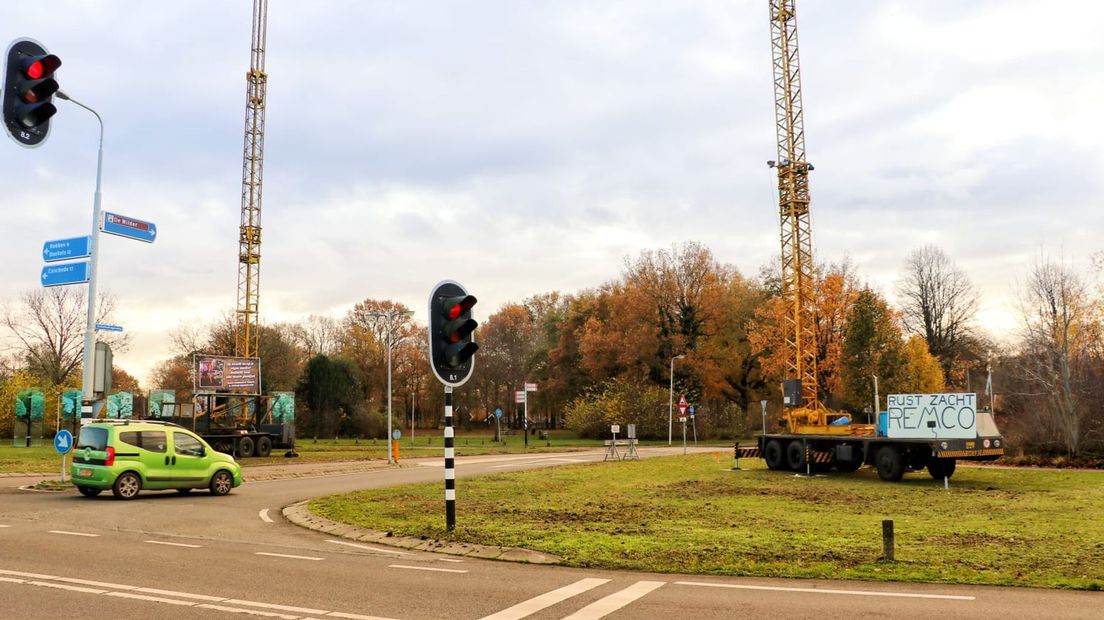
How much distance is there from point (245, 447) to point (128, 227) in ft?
73.2

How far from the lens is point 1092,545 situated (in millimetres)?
10617

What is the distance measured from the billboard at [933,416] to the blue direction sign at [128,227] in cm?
1952

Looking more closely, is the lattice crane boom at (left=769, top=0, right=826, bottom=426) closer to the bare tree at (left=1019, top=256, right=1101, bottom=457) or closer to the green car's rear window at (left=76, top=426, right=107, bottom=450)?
the bare tree at (left=1019, top=256, right=1101, bottom=457)

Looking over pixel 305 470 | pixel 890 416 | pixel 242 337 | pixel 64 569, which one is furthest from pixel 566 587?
pixel 242 337

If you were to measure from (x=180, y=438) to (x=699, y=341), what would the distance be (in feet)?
159

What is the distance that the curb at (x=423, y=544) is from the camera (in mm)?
9727

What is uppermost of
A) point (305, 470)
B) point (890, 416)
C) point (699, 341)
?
point (699, 341)

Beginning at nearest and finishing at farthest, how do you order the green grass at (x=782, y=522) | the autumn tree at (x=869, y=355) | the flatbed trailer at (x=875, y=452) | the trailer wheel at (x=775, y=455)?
the green grass at (x=782, y=522)
the flatbed trailer at (x=875, y=452)
the trailer wheel at (x=775, y=455)
the autumn tree at (x=869, y=355)

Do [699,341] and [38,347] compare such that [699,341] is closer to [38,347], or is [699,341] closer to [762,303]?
[762,303]

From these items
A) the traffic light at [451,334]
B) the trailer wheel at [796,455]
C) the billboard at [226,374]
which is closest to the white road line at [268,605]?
the traffic light at [451,334]

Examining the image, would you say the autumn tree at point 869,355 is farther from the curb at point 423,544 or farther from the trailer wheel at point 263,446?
the curb at point 423,544

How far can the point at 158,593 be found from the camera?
7656mm

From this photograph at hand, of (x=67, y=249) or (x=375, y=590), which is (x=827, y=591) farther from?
(x=67, y=249)

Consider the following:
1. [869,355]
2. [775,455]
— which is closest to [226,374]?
[775,455]
